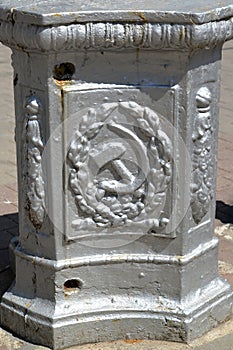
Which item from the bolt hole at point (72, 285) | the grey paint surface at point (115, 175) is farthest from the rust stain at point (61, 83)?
the bolt hole at point (72, 285)

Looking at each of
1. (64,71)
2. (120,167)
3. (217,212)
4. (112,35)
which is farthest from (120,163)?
(217,212)

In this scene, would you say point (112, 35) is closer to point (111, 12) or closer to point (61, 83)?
point (111, 12)

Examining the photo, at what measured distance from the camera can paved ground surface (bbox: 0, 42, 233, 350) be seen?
348cm

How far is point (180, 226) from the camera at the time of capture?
3.40 metres

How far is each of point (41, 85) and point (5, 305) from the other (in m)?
1.12

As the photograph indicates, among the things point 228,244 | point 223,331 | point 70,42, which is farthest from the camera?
point 228,244

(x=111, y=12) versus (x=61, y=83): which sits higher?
(x=111, y=12)

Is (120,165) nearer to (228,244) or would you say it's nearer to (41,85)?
(41,85)

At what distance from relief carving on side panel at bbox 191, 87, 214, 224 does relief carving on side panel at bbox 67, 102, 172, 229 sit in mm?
139

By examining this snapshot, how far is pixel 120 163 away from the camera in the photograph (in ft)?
10.9

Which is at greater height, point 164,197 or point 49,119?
point 49,119

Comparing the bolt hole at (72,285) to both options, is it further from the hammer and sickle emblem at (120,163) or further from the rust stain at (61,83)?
the rust stain at (61,83)

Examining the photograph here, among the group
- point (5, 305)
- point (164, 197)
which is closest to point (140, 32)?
point (164, 197)

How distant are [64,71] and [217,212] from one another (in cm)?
212
